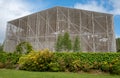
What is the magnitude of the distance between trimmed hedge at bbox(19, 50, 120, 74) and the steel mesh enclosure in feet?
53.5

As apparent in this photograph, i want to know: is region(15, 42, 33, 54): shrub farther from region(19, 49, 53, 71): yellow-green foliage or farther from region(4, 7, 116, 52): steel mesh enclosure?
region(4, 7, 116, 52): steel mesh enclosure

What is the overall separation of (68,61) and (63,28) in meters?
19.8

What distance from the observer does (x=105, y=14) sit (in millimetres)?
33125

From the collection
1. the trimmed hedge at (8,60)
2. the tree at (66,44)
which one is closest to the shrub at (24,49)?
the trimmed hedge at (8,60)

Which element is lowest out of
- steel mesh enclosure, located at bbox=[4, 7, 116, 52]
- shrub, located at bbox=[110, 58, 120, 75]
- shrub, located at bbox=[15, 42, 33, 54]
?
shrub, located at bbox=[110, 58, 120, 75]

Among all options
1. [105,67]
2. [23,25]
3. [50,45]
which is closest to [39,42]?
[50,45]

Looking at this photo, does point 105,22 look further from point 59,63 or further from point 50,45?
point 59,63

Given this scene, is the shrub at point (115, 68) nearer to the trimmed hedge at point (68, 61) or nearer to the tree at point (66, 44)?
the trimmed hedge at point (68, 61)

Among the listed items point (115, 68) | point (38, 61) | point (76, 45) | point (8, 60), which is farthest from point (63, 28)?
point (115, 68)

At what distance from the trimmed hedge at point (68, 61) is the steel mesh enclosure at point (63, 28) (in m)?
16.3

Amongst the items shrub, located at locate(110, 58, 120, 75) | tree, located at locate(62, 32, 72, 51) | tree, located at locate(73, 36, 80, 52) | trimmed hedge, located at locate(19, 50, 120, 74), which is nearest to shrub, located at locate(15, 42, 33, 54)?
trimmed hedge, located at locate(19, 50, 120, 74)

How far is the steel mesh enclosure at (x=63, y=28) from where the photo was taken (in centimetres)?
3250

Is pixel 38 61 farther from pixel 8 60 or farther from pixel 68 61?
pixel 8 60

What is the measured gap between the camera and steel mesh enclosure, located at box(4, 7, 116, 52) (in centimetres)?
3250
